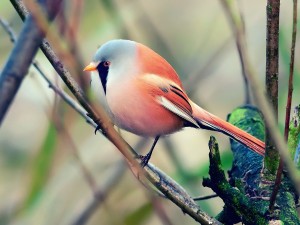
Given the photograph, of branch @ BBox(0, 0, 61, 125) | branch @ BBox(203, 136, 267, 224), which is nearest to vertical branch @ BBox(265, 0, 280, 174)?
branch @ BBox(203, 136, 267, 224)

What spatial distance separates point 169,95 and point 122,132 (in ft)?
3.89

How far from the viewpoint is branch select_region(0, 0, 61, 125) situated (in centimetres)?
52

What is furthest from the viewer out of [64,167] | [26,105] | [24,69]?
[26,105]

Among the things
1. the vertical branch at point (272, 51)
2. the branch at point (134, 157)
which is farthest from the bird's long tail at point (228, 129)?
the vertical branch at point (272, 51)

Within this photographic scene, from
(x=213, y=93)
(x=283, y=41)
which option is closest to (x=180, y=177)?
(x=283, y=41)

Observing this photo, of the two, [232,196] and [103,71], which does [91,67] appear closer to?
[103,71]

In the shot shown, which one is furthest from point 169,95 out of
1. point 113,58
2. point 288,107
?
point 288,107

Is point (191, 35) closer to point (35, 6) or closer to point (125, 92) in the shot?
point (125, 92)

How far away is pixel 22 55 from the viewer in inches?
20.5

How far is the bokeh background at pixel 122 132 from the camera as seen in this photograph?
5.58 ft

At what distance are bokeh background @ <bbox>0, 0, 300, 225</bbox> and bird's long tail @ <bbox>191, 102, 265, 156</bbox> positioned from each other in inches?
10.1

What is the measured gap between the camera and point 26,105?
3178mm

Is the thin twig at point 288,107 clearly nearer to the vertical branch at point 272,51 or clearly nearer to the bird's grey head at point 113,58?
the vertical branch at point 272,51

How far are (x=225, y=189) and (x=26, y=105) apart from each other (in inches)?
89.7
